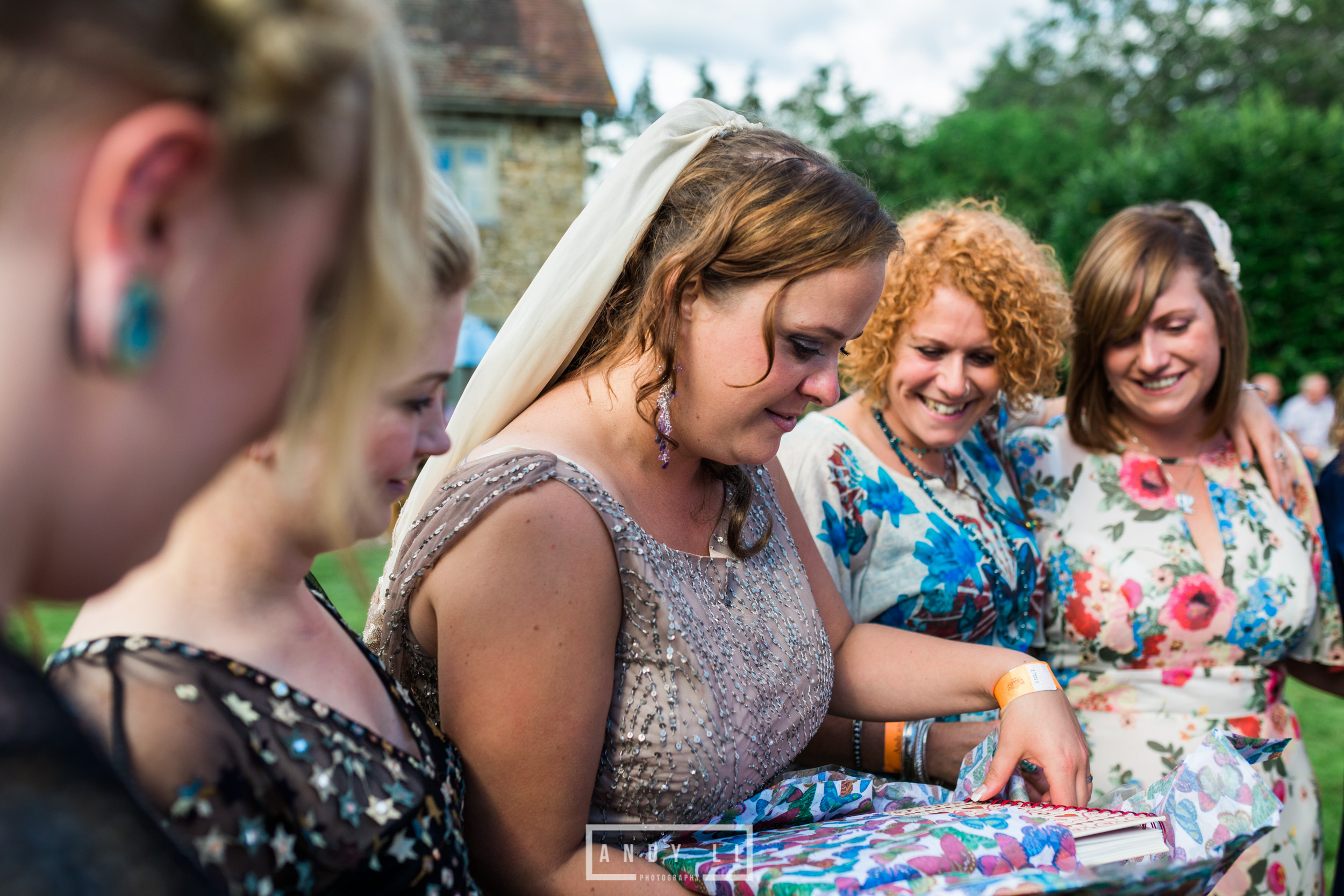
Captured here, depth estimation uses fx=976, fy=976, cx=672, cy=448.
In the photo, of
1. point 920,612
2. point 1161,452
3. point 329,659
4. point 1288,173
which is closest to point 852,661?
point 920,612

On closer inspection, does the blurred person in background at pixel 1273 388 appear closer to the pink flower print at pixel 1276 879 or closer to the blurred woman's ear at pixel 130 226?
the pink flower print at pixel 1276 879

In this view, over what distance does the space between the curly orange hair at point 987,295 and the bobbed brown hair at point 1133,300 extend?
0.21m

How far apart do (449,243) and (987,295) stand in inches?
80.6

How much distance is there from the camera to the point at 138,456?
0.65 metres

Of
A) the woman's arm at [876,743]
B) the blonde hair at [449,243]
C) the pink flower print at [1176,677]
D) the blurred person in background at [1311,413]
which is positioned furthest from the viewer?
the blurred person in background at [1311,413]

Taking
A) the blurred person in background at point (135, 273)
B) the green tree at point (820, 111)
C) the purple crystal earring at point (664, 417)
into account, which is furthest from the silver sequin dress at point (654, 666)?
the green tree at point (820, 111)

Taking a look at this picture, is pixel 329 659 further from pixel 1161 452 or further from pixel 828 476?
pixel 1161 452

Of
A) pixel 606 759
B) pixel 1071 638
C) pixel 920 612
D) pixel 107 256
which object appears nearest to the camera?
pixel 107 256

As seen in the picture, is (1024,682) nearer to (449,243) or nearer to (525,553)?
(525,553)

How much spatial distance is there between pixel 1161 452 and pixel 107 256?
3508 millimetres

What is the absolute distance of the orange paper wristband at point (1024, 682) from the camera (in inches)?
86.8

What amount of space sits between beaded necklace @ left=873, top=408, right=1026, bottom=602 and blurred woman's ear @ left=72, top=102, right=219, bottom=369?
2596mm

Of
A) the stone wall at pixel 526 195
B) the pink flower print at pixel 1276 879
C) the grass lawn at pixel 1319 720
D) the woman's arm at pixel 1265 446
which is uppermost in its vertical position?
the stone wall at pixel 526 195

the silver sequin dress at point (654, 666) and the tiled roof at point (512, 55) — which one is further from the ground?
the tiled roof at point (512, 55)
